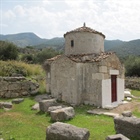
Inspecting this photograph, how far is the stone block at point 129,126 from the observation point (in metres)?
5.99

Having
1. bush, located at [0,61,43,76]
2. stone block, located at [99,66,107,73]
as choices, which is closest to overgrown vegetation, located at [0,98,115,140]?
stone block, located at [99,66,107,73]

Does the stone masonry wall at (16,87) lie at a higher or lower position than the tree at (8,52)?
lower

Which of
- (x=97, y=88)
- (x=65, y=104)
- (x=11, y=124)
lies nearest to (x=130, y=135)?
(x=11, y=124)

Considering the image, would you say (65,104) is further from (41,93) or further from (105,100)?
(41,93)

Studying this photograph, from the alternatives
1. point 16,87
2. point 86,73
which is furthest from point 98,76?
point 16,87

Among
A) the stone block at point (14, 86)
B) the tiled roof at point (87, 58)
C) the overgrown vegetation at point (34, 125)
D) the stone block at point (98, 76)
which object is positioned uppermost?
the tiled roof at point (87, 58)

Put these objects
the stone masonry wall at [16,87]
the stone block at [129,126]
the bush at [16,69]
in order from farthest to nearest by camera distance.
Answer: the bush at [16,69] < the stone masonry wall at [16,87] < the stone block at [129,126]

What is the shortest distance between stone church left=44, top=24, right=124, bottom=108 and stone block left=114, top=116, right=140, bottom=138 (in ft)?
16.8

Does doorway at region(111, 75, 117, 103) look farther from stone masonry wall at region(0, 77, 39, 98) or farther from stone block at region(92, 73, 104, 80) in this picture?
stone masonry wall at region(0, 77, 39, 98)

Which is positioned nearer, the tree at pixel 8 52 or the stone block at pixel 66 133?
the stone block at pixel 66 133

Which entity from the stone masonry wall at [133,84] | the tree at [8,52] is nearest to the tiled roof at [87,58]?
the stone masonry wall at [133,84]

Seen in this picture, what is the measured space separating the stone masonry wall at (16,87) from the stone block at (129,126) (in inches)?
376

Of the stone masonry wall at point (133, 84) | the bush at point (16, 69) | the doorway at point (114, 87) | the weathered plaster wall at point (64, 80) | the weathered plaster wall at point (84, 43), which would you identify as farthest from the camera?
the stone masonry wall at point (133, 84)

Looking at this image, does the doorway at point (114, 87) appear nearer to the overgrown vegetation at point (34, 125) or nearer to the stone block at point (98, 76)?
the stone block at point (98, 76)
